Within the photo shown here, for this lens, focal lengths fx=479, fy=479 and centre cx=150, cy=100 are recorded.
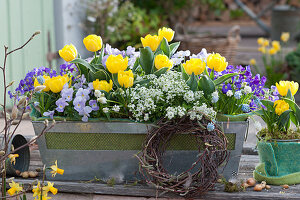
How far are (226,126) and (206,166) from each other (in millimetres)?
161

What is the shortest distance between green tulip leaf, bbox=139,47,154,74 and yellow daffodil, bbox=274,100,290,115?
0.44 m

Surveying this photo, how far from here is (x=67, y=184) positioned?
1.60 meters

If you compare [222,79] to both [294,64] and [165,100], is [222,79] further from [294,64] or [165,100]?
[294,64]

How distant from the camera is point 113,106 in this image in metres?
1.53

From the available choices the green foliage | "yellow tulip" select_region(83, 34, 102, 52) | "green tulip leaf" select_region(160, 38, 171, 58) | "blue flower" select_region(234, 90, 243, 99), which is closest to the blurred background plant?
the green foliage

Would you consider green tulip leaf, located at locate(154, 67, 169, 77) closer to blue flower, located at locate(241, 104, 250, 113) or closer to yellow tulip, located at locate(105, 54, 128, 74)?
yellow tulip, located at locate(105, 54, 128, 74)

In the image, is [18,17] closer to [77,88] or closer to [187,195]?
[77,88]

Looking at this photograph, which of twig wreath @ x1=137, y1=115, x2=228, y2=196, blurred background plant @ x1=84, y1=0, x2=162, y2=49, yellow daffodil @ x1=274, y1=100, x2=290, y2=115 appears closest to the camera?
twig wreath @ x1=137, y1=115, x2=228, y2=196

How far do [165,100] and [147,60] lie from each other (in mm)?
157

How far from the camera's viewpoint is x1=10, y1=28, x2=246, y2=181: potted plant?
5.02ft

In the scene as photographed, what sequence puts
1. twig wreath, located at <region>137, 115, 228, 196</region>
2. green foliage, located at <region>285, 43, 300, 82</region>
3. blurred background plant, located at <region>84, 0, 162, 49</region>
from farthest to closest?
blurred background plant, located at <region>84, 0, 162, 49</region>, green foliage, located at <region>285, 43, 300, 82</region>, twig wreath, located at <region>137, 115, 228, 196</region>

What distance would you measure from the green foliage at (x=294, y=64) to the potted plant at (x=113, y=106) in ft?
10.0

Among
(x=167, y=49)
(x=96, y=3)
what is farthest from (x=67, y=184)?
(x=96, y=3)

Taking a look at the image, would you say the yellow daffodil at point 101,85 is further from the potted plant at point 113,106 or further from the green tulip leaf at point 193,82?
A: the green tulip leaf at point 193,82
